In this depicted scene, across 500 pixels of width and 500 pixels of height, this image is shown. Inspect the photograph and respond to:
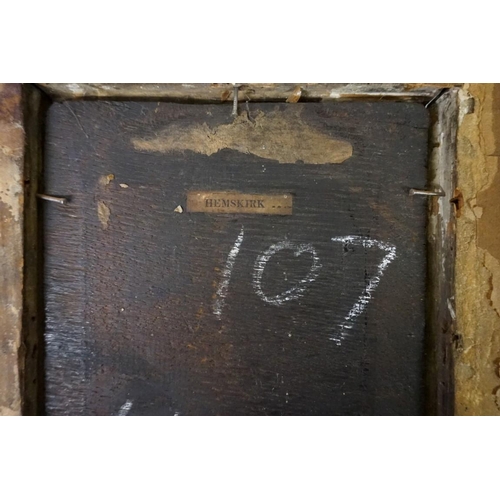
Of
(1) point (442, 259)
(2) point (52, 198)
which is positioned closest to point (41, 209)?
(2) point (52, 198)

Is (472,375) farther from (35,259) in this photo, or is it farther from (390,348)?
(35,259)

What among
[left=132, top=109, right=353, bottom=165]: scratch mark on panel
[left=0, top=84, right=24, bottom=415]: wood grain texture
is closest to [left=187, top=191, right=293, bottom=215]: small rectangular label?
[left=132, top=109, right=353, bottom=165]: scratch mark on panel

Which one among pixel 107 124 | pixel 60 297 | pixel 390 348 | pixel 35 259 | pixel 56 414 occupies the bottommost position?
pixel 56 414

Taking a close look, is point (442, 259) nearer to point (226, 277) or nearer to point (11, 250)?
point (226, 277)

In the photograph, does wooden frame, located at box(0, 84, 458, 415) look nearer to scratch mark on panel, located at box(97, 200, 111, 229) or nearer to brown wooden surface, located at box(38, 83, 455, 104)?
brown wooden surface, located at box(38, 83, 455, 104)

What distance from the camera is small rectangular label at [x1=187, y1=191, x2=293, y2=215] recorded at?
1.88 m

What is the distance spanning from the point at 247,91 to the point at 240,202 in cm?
63

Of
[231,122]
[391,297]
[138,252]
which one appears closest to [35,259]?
[138,252]

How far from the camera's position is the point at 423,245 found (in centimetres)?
189

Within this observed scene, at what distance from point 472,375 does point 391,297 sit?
56 cm

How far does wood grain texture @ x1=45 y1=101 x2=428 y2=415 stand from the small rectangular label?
4 centimetres

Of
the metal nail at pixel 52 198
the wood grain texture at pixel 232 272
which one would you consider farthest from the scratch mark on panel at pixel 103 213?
the metal nail at pixel 52 198

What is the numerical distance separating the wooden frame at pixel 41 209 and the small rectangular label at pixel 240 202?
562 mm

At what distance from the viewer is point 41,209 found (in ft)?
6.21
